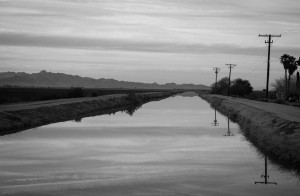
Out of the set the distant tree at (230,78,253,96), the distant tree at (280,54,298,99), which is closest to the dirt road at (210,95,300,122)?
the distant tree at (280,54,298,99)

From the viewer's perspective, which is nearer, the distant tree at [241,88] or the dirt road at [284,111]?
the dirt road at [284,111]

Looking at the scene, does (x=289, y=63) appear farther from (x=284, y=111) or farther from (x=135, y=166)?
(x=135, y=166)

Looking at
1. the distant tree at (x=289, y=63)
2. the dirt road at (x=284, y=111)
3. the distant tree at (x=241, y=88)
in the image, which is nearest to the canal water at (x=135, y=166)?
the dirt road at (x=284, y=111)

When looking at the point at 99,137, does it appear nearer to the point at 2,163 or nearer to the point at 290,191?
the point at 2,163

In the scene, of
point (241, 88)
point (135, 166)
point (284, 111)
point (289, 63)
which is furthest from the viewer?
point (241, 88)

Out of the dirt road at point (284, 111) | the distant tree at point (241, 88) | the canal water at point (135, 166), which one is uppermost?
the distant tree at point (241, 88)

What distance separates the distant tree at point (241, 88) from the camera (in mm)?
128375

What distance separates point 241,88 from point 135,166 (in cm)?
11530

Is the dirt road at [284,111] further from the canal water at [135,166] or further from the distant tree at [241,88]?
the distant tree at [241,88]

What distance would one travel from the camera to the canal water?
1295 centimetres

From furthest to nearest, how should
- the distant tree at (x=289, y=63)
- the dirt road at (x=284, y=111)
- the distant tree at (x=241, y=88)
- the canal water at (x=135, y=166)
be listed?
1. the distant tree at (x=241, y=88)
2. the distant tree at (x=289, y=63)
3. the dirt road at (x=284, y=111)
4. the canal water at (x=135, y=166)

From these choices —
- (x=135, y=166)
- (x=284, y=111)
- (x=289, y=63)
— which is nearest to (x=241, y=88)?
(x=289, y=63)

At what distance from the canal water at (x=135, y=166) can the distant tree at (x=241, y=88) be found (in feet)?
338

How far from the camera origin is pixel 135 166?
16.5 metres
